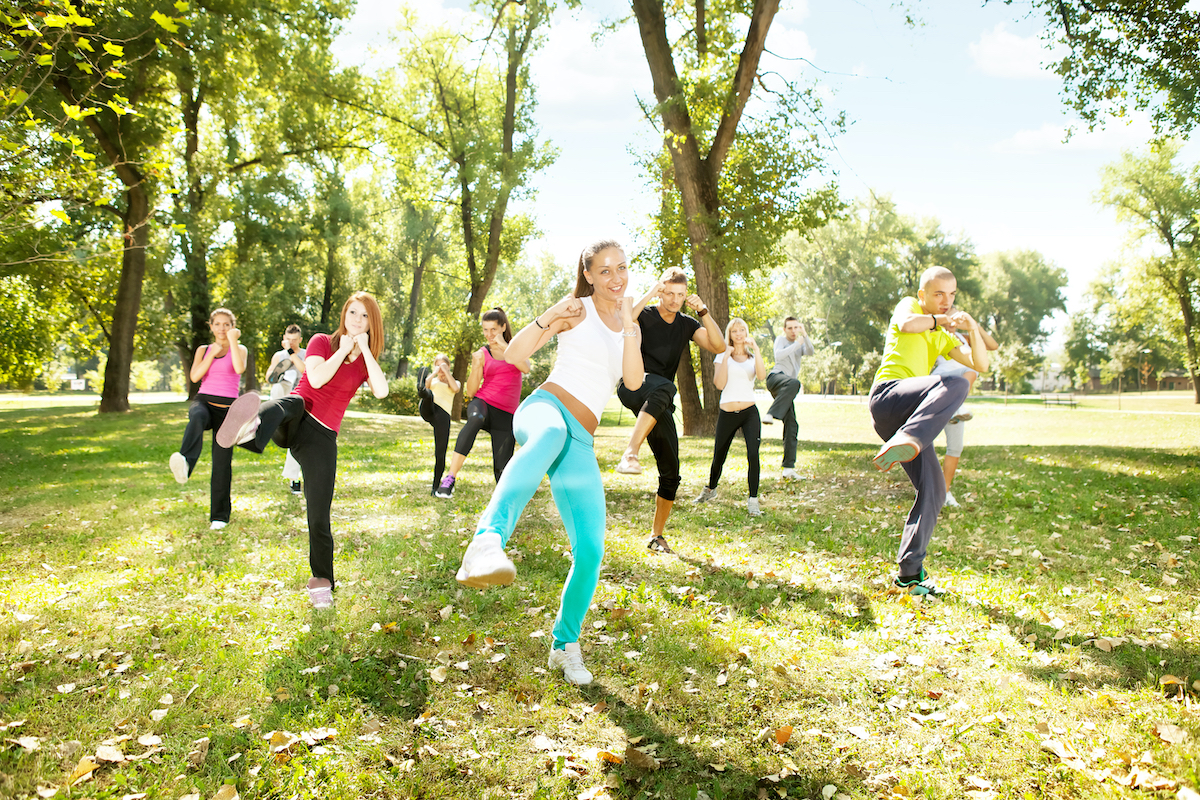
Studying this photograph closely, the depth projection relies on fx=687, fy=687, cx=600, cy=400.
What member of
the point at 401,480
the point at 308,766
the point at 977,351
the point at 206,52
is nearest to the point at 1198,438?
the point at 977,351

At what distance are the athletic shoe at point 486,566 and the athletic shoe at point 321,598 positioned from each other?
2.55 meters

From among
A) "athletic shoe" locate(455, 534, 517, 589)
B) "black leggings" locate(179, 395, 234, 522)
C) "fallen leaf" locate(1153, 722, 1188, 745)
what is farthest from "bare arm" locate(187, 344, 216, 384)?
"fallen leaf" locate(1153, 722, 1188, 745)

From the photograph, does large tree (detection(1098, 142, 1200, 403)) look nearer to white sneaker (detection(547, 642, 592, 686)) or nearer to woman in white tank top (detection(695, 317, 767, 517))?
woman in white tank top (detection(695, 317, 767, 517))

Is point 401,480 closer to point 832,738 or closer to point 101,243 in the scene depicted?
→ point 832,738

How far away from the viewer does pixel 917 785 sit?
10.3ft

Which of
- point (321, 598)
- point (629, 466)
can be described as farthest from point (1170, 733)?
point (321, 598)

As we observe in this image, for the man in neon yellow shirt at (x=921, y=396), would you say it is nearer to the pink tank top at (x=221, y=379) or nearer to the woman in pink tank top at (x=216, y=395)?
the woman in pink tank top at (x=216, y=395)

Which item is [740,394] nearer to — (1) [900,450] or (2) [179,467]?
(1) [900,450]

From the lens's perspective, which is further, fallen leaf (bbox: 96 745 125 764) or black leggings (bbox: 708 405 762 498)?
black leggings (bbox: 708 405 762 498)

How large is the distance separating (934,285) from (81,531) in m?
8.93

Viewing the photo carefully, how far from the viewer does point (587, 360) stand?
3961mm

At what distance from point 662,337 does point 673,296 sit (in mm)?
457

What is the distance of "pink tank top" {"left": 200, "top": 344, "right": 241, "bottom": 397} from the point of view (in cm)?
761

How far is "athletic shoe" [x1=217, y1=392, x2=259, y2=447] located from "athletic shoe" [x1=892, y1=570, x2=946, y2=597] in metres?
5.21
